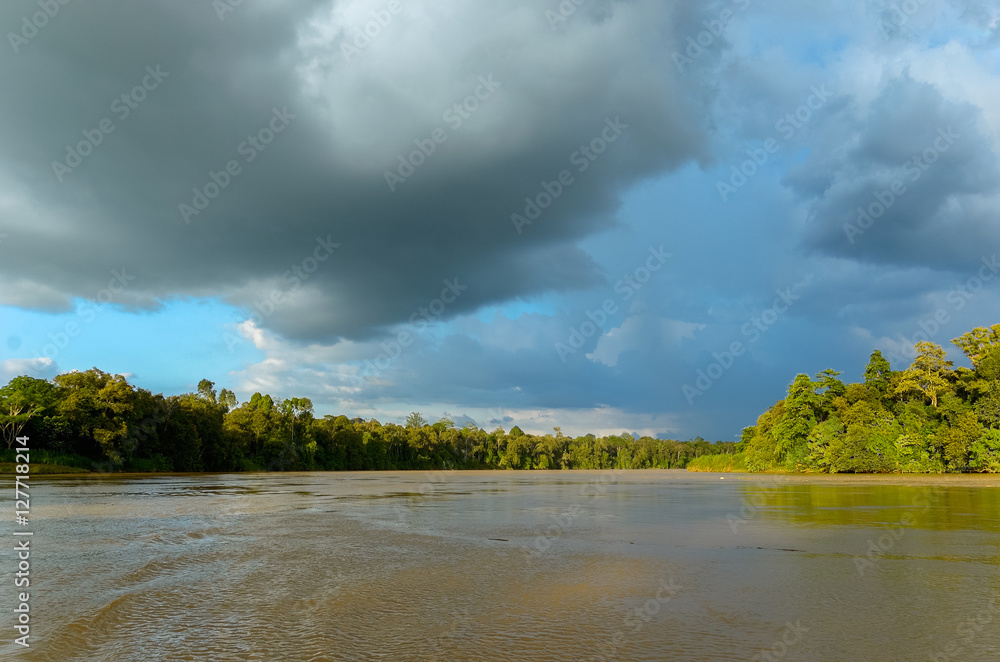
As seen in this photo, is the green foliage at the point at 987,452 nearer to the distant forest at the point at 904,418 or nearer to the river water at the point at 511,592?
the distant forest at the point at 904,418

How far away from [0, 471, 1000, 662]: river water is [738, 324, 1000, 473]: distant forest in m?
62.5

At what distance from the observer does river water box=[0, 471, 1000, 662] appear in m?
6.15

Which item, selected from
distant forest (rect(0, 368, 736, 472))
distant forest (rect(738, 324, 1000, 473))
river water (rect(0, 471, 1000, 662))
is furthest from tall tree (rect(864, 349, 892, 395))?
distant forest (rect(0, 368, 736, 472))

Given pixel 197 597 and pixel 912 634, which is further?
pixel 197 597

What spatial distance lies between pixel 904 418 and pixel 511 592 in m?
81.3

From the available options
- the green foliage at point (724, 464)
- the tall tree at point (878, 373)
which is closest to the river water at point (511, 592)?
→ the tall tree at point (878, 373)

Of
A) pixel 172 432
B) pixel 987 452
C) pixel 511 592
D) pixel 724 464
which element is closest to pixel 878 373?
pixel 987 452

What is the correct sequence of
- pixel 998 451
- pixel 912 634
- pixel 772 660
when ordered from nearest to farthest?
pixel 772 660 < pixel 912 634 < pixel 998 451

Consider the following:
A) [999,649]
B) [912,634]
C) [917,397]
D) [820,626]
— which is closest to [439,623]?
[820,626]

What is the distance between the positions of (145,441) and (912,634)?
96.9 meters

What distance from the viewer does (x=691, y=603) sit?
26.1ft

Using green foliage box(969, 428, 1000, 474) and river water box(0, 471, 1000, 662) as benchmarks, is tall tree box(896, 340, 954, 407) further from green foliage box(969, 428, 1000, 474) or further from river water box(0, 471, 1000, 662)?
river water box(0, 471, 1000, 662)

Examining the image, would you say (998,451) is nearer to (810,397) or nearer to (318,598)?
(810,397)

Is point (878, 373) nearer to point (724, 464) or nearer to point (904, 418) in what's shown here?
point (904, 418)
